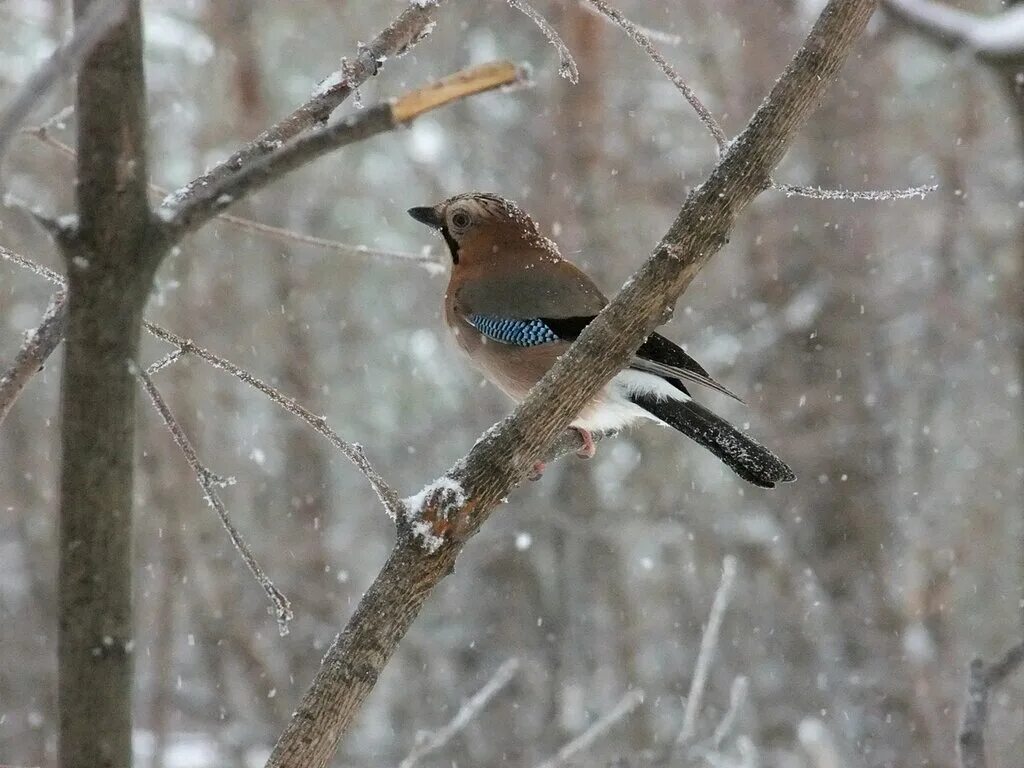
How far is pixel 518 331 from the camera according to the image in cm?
Answer: 429

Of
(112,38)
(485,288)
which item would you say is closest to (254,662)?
(485,288)

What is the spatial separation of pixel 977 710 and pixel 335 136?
5.43 ft

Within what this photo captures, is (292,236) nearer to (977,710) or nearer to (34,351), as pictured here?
(34,351)

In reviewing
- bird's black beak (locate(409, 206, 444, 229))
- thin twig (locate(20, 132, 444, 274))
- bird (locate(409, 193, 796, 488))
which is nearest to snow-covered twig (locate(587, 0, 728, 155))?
thin twig (locate(20, 132, 444, 274))

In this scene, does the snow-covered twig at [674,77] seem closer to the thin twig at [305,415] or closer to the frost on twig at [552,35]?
the frost on twig at [552,35]

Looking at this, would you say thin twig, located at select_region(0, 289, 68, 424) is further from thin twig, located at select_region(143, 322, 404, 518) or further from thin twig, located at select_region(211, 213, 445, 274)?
thin twig, located at select_region(211, 213, 445, 274)

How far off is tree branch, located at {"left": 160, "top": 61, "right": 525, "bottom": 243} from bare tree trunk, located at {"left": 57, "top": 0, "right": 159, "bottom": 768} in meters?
0.05

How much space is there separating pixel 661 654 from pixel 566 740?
142cm

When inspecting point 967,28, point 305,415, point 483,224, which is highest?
point 967,28

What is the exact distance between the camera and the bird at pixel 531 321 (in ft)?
12.2

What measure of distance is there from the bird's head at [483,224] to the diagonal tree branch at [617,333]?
8.57 ft

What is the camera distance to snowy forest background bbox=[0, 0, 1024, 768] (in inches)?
336

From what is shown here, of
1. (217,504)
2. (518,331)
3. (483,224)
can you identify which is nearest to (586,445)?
(518,331)

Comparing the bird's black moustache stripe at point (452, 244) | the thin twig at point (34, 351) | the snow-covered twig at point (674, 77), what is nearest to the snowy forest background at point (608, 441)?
the bird's black moustache stripe at point (452, 244)
